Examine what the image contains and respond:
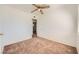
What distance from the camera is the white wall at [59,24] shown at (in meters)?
1.89

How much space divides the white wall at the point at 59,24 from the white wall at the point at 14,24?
0.59 feet

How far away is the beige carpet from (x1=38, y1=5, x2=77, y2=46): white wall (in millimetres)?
71

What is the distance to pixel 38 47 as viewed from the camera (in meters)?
1.93

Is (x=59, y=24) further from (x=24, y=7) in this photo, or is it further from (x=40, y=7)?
(x=24, y=7)

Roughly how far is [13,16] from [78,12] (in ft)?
2.92

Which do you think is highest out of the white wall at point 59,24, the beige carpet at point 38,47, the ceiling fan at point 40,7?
the ceiling fan at point 40,7

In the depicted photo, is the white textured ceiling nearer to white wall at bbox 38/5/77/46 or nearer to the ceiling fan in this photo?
the ceiling fan

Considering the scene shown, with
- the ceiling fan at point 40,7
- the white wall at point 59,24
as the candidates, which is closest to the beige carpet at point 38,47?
the white wall at point 59,24

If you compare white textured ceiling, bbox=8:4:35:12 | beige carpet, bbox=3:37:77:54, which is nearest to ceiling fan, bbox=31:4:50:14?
white textured ceiling, bbox=8:4:35:12

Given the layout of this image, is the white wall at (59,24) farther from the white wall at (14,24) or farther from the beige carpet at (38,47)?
the white wall at (14,24)

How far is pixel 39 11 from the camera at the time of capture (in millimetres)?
1902

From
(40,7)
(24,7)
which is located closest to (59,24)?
(40,7)
